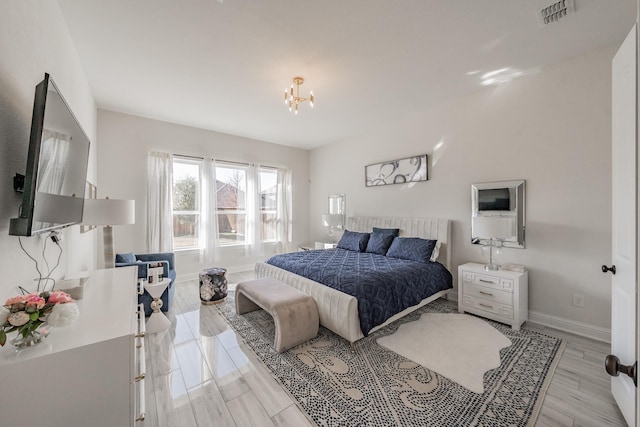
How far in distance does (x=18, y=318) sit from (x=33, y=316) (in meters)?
0.04

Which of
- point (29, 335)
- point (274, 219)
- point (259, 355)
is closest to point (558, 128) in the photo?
point (259, 355)

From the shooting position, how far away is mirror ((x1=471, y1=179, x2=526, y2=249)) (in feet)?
9.20

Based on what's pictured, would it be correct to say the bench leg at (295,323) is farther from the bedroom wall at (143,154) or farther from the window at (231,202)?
the window at (231,202)

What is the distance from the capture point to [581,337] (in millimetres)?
2492

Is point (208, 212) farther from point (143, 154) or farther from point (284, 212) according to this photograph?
point (284, 212)

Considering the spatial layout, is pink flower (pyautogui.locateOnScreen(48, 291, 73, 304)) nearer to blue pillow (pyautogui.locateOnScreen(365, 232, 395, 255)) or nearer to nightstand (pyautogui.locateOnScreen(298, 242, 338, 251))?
blue pillow (pyautogui.locateOnScreen(365, 232, 395, 255))

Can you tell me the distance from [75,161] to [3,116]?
0.52 m

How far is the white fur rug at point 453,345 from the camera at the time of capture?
1989 millimetres

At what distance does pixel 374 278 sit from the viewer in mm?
2549

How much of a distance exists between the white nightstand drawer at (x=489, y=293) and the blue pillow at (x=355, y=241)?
161cm

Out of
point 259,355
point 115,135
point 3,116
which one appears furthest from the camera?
point 115,135

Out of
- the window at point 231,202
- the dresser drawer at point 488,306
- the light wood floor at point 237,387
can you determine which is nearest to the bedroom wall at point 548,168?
the dresser drawer at point 488,306

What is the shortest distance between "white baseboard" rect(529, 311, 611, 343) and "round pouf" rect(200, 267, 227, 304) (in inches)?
151

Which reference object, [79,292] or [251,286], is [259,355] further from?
[79,292]
